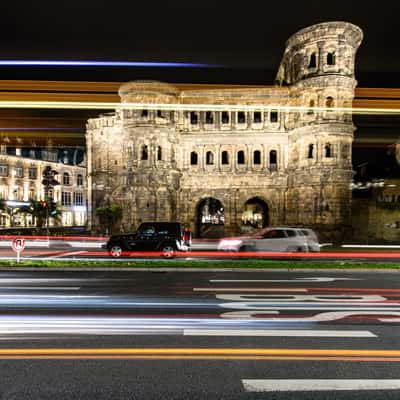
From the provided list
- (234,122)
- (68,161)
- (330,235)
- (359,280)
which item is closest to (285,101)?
(234,122)

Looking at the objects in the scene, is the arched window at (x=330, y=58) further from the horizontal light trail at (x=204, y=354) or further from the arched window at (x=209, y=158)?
the horizontal light trail at (x=204, y=354)

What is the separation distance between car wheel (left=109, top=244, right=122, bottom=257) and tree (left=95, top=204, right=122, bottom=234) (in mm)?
17385

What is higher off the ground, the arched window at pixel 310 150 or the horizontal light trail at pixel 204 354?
the arched window at pixel 310 150

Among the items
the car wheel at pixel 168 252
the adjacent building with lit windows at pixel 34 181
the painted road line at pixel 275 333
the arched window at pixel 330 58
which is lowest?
the car wheel at pixel 168 252

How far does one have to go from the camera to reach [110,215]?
34.8 m

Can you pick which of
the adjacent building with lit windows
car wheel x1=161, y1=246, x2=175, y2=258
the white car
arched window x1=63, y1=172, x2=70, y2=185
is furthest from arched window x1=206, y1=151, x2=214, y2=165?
arched window x1=63, y1=172, x2=70, y2=185

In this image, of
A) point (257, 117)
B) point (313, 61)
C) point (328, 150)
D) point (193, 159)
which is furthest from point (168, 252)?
point (313, 61)

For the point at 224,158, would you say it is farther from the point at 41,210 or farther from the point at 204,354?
the point at 204,354

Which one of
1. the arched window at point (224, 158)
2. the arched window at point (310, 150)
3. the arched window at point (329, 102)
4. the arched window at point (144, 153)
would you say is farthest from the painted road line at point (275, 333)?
the arched window at point (224, 158)

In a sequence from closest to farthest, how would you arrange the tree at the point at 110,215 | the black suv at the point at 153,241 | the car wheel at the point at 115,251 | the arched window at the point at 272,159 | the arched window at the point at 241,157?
the black suv at the point at 153,241, the car wheel at the point at 115,251, the tree at the point at 110,215, the arched window at the point at 272,159, the arched window at the point at 241,157

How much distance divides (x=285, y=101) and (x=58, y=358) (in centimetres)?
3586

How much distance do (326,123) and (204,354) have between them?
107 feet

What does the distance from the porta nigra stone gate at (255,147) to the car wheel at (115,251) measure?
57.6ft

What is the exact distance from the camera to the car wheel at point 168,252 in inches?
696
